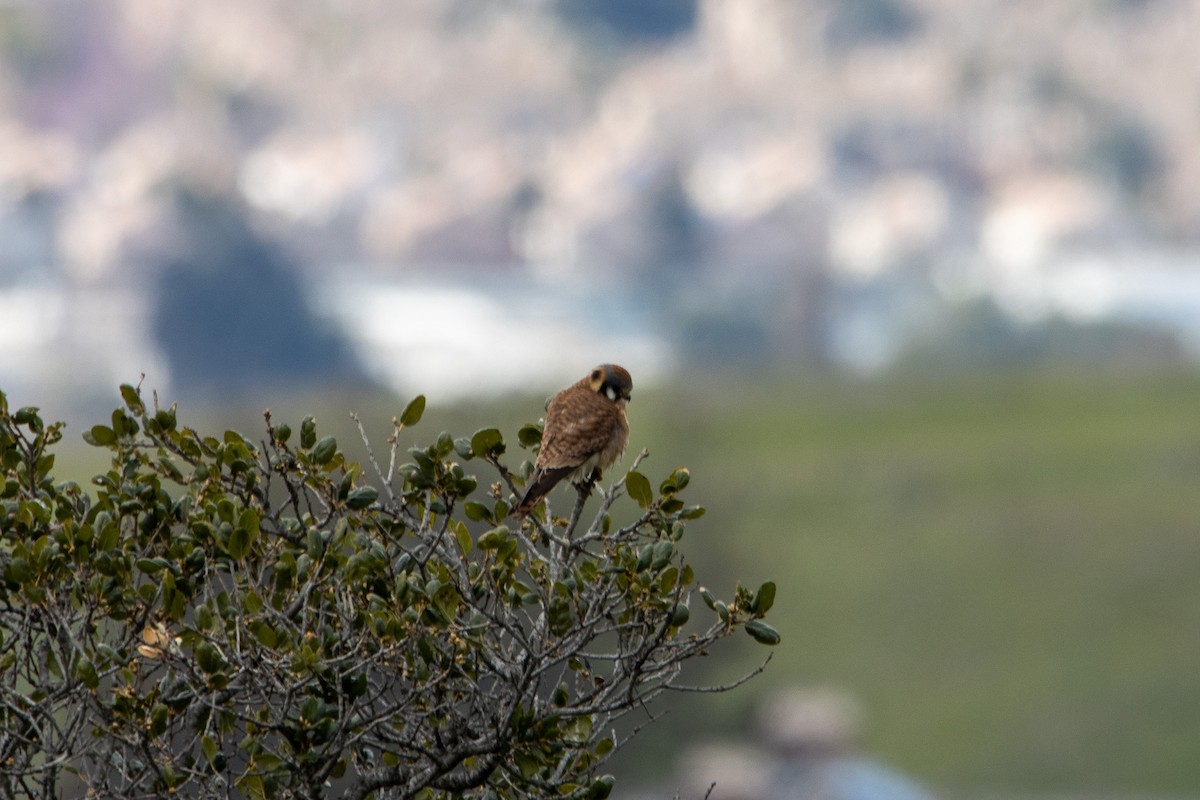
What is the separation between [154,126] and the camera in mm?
149750

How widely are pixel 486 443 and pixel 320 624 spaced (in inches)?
34.0

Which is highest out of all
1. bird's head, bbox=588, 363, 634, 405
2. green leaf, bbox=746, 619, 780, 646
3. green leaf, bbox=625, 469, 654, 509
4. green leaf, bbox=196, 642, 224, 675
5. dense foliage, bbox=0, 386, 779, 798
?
bird's head, bbox=588, 363, 634, 405

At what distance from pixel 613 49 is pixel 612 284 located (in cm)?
3049

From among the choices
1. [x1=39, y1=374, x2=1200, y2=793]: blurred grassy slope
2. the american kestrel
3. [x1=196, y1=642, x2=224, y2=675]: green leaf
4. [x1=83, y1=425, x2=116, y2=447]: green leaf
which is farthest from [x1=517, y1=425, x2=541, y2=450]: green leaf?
[x1=39, y1=374, x2=1200, y2=793]: blurred grassy slope

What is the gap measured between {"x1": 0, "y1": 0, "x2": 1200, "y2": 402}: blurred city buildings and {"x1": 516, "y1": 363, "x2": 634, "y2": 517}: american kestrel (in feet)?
360

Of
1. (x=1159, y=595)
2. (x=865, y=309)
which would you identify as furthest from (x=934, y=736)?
(x=865, y=309)

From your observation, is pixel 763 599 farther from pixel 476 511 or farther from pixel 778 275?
pixel 778 275

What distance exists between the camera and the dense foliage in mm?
6074

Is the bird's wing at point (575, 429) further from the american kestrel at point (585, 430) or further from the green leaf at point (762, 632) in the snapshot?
the green leaf at point (762, 632)

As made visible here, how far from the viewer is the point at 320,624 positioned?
6.28 metres

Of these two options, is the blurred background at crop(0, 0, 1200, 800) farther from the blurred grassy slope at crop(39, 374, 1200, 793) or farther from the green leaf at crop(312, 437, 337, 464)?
the green leaf at crop(312, 437, 337, 464)

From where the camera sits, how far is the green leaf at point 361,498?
646cm

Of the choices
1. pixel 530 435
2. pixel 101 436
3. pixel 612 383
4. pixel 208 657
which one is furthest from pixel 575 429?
pixel 208 657

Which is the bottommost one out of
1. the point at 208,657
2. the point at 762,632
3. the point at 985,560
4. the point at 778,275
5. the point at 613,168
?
the point at 208,657
